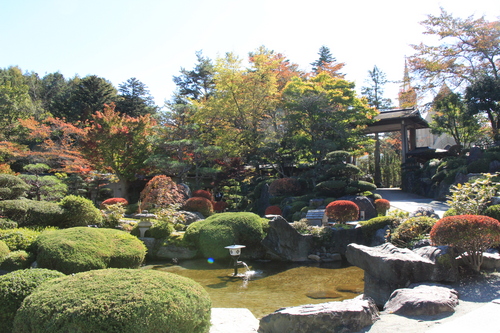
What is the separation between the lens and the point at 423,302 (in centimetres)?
430

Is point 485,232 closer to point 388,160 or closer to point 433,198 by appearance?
point 433,198

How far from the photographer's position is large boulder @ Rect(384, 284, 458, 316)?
4.27 m

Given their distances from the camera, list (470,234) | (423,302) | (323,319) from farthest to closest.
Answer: (470,234), (423,302), (323,319)

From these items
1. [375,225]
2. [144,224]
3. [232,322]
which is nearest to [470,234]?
[232,322]

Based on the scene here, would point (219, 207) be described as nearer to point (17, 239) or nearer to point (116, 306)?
point (17, 239)

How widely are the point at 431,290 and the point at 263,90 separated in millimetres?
16673

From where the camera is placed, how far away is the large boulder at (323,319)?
3.95m

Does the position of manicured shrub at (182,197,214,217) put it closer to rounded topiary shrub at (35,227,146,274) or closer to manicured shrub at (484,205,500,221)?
rounded topiary shrub at (35,227,146,274)

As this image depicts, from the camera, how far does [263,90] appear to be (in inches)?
797

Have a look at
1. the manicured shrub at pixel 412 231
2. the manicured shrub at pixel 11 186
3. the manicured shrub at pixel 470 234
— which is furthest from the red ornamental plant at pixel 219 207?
the manicured shrub at pixel 470 234

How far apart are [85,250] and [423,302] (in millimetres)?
5566

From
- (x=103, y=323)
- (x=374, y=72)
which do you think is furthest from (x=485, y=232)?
(x=374, y=72)

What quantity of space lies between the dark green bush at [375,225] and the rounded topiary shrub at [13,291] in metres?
8.28

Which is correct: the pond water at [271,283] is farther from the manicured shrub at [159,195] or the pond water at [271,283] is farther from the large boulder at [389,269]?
the manicured shrub at [159,195]
